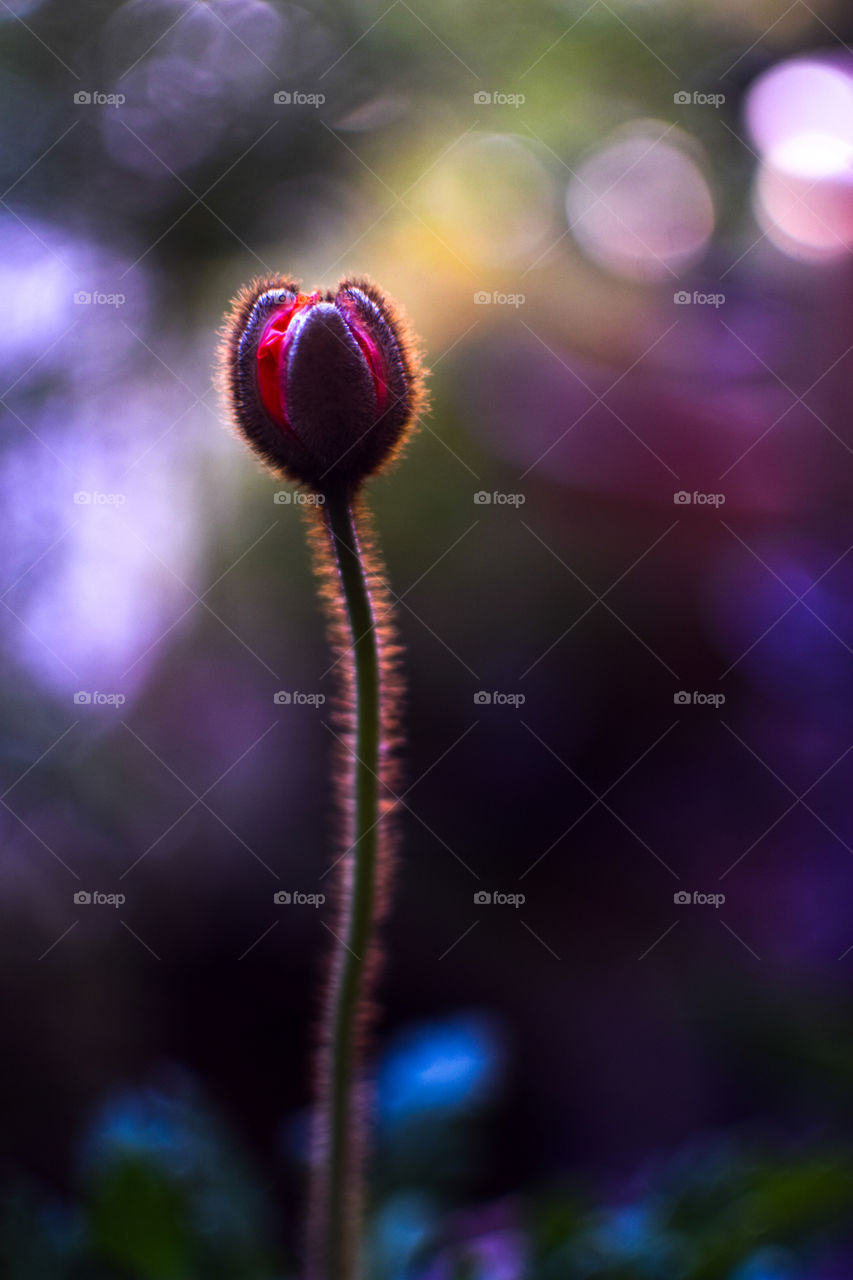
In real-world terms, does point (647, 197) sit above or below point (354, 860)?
above

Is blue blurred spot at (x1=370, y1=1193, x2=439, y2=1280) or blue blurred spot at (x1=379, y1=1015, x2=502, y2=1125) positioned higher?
blue blurred spot at (x1=379, y1=1015, x2=502, y2=1125)

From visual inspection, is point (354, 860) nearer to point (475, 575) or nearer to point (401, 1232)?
point (401, 1232)

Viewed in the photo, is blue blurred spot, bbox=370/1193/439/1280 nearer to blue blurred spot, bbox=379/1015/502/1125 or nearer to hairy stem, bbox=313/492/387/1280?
blue blurred spot, bbox=379/1015/502/1125

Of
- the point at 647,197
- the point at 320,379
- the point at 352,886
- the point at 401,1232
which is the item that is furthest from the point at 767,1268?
the point at 647,197

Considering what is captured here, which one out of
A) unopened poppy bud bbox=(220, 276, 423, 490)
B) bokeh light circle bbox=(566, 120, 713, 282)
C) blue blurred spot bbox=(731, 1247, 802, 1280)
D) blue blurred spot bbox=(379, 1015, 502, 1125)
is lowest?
blue blurred spot bbox=(731, 1247, 802, 1280)

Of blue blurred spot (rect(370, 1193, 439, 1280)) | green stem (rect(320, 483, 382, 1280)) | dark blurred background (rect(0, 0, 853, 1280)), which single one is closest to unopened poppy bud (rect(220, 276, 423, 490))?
green stem (rect(320, 483, 382, 1280))

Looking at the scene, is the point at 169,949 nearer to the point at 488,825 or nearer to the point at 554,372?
the point at 488,825
